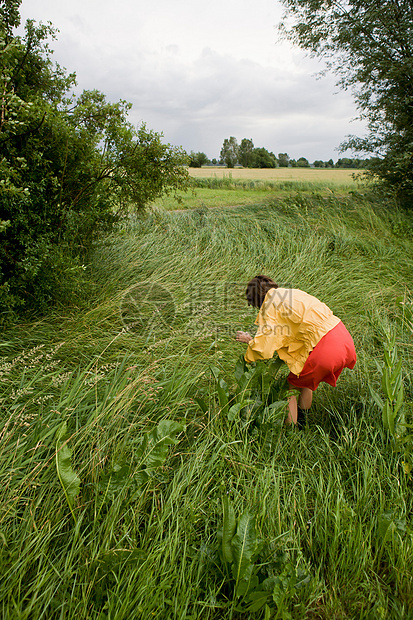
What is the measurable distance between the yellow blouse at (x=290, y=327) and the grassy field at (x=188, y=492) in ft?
0.57

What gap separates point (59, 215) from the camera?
140 inches

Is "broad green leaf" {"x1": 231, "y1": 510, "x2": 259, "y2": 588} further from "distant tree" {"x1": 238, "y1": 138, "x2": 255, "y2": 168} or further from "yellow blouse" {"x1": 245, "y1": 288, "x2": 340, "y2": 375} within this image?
"distant tree" {"x1": 238, "y1": 138, "x2": 255, "y2": 168}

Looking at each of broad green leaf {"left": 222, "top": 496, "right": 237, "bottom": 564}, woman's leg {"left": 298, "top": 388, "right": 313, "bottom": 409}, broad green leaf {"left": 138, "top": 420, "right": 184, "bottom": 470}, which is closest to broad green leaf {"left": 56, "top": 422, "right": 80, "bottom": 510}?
broad green leaf {"left": 138, "top": 420, "right": 184, "bottom": 470}

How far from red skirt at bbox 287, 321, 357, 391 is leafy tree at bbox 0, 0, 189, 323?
7.28ft

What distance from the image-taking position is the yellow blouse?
2.56 meters

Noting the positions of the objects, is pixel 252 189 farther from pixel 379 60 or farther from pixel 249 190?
pixel 379 60

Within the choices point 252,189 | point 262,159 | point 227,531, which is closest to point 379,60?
point 252,189

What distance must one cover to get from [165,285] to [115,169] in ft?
4.90

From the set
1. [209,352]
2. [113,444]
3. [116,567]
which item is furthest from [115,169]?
[116,567]

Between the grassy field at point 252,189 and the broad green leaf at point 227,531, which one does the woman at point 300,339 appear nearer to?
the broad green leaf at point 227,531

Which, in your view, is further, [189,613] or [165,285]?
[165,285]

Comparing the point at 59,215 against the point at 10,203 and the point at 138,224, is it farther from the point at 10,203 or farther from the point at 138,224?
the point at 138,224

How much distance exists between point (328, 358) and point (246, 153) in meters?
38.6

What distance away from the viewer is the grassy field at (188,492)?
4.99 feet
